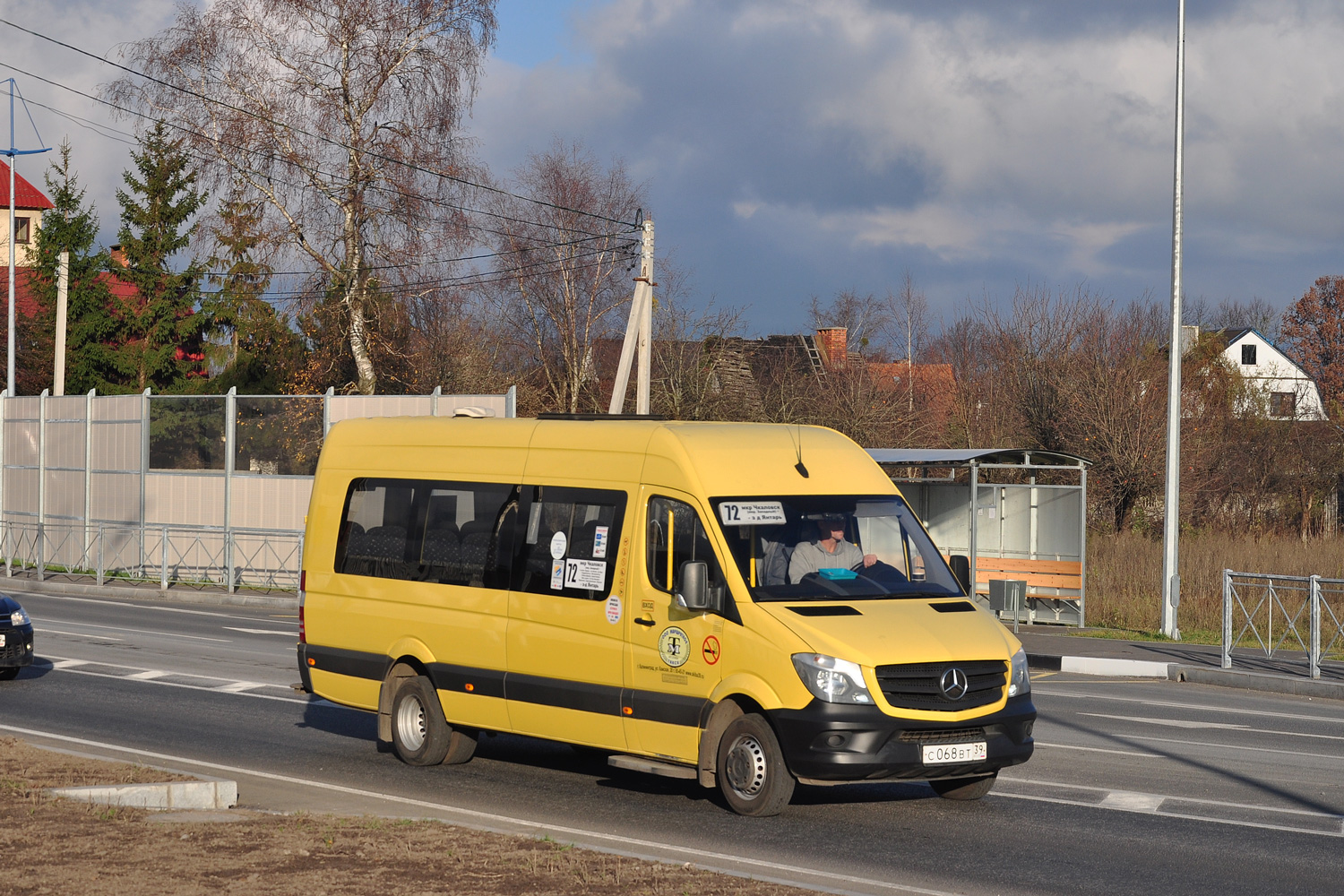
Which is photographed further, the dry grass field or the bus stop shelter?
the dry grass field

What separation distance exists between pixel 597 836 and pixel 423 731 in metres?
2.71

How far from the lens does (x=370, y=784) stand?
378 inches

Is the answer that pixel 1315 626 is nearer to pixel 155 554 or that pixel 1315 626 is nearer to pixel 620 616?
pixel 620 616

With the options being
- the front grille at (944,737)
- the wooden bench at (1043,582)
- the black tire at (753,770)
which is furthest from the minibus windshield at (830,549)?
the wooden bench at (1043,582)

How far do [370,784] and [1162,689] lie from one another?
9913 mm

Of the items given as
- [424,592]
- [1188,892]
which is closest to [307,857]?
[424,592]

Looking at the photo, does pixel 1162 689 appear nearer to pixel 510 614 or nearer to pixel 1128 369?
pixel 510 614

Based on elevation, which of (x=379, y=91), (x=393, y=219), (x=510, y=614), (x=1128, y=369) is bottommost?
(x=510, y=614)

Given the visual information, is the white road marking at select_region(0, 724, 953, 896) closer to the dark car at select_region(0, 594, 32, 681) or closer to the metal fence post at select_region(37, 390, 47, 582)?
the dark car at select_region(0, 594, 32, 681)

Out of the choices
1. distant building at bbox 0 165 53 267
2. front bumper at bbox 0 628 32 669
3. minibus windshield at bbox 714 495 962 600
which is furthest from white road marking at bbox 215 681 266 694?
distant building at bbox 0 165 53 267

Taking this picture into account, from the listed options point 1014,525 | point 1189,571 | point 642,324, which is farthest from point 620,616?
point 642,324

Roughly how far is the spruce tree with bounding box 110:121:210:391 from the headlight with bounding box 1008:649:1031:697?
44603mm

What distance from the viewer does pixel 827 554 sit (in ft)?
29.1

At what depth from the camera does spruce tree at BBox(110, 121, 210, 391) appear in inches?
1951
